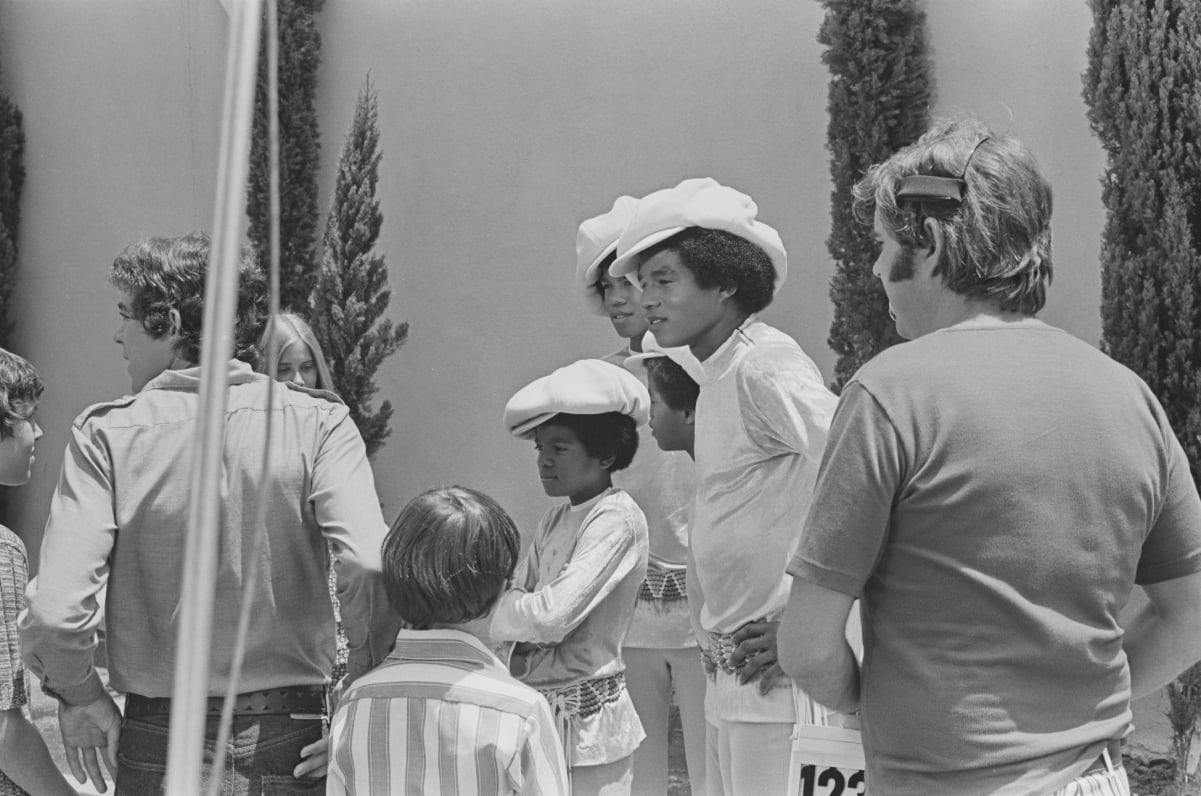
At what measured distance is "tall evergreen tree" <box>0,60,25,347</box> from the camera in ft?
25.9

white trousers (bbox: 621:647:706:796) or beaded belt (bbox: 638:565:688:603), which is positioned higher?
beaded belt (bbox: 638:565:688:603)

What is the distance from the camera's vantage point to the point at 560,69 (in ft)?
22.6

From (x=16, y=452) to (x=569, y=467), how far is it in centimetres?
125

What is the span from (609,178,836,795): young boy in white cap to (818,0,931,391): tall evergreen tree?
3066 millimetres

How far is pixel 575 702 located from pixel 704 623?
1.37 feet

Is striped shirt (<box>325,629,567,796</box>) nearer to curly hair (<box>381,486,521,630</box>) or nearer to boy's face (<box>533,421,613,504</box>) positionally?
curly hair (<box>381,486,521,630</box>)

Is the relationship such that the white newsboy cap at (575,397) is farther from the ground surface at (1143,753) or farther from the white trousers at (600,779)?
the ground surface at (1143,753)

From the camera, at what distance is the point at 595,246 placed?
4.04 metres

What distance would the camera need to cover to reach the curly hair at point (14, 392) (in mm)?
2740

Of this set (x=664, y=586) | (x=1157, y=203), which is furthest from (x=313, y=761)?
(x=1157, y=203)

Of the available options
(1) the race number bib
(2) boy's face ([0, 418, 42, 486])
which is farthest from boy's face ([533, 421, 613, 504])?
(1) the race number bib

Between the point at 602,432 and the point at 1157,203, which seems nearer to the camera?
the point at 602,432

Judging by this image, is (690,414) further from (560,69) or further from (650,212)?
(560,69)

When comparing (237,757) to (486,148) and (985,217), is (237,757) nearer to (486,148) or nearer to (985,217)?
(985,217)
